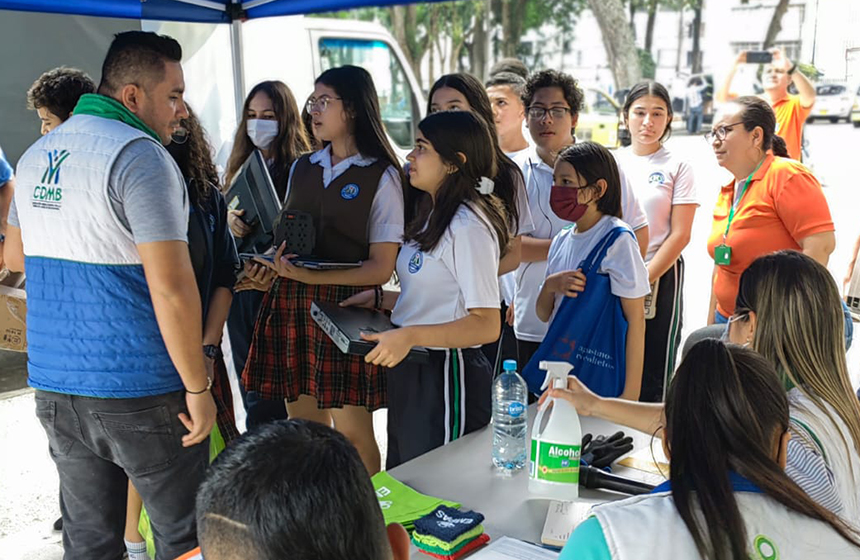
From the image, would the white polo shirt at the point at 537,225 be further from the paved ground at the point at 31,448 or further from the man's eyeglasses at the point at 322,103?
the paved ground at the point at 31,448

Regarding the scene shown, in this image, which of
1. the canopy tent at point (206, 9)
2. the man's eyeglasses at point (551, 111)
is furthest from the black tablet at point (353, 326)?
the canopy tent at point (206, 9)

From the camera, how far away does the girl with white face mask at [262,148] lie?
3.29 meters

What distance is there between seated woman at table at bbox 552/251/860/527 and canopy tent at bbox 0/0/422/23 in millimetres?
2270

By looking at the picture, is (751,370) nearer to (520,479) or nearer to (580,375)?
(520,479)

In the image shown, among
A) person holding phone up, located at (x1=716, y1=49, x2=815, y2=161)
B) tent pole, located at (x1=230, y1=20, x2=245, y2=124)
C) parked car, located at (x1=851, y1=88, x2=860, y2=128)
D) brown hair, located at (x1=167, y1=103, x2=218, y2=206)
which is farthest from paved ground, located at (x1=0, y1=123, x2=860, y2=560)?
parked car, located at (x1=851, y1=88, x2=860, y2=128)

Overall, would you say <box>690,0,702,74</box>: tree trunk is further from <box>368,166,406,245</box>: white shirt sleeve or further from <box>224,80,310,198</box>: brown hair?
<box>368,166,406,245</box>: white shirt sleeve

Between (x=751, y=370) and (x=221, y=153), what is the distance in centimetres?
328

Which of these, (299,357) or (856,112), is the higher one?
(856,112)

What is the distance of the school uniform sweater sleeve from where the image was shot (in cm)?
113

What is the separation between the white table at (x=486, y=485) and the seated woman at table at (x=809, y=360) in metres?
0.23

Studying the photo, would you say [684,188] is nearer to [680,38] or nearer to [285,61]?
[285,61]

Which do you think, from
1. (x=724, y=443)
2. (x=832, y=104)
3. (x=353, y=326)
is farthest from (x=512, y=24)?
(x=724, y=443)

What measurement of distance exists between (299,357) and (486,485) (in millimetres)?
1221

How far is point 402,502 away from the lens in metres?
1.71
